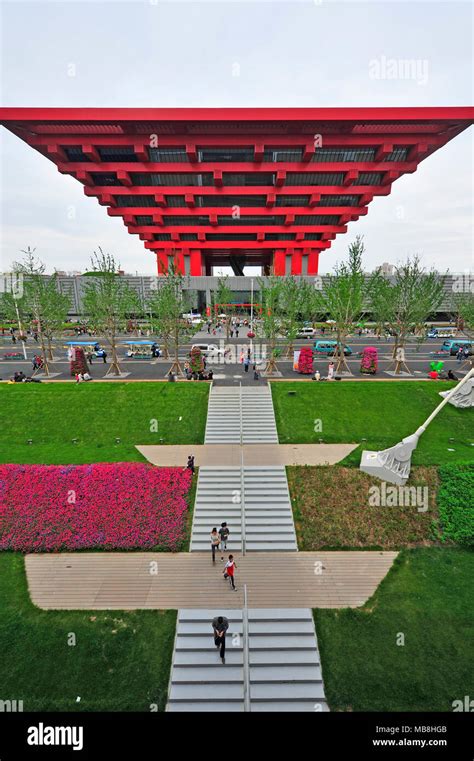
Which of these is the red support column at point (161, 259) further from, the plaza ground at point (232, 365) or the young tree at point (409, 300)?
the young tree at point (409, 300)

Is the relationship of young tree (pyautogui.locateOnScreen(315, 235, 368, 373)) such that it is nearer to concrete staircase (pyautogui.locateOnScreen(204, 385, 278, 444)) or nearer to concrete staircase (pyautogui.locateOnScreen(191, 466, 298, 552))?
concrete staircase (pyautogui.locateOnScreen(204, 385, 278, 444))

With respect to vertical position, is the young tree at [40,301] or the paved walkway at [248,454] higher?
the young tree at [40,301]

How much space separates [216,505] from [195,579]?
3.50 meters

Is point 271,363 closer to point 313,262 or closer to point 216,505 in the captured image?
point 216,505

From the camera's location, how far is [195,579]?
11.8 metres

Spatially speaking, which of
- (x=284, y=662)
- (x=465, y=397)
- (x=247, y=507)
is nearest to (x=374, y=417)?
(x=465, y=397)

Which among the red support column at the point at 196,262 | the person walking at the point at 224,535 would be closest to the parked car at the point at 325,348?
the person walking at the point at 224,535

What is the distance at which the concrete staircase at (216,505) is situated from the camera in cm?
1347

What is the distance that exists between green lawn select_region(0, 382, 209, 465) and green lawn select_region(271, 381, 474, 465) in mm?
5987

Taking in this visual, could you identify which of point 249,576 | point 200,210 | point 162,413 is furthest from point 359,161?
point 249,576

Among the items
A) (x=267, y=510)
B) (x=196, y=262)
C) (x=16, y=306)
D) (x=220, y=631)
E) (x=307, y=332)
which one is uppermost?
(x=196, y=262)

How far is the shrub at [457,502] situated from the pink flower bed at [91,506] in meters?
11.0

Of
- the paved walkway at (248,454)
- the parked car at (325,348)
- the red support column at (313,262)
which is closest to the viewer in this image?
the paved walkway at (248,454)

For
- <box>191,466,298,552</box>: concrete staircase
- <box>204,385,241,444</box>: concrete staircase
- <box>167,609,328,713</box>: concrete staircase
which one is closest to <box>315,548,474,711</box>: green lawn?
<box>167,609,328,713</box>: concrete staircase
